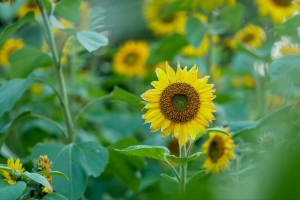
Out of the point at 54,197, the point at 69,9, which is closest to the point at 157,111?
the point at 54,197

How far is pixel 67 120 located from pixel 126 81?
1.36 metres

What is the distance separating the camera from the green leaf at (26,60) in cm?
151

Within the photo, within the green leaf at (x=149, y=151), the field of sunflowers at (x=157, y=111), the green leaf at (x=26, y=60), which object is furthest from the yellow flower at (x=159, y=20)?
the green leaf at (x=149, y=151)

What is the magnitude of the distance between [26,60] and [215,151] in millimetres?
571

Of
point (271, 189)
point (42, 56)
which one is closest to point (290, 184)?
point (271, 189)

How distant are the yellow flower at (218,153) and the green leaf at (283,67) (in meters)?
0.24

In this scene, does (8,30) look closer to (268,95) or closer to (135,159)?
(135,159)

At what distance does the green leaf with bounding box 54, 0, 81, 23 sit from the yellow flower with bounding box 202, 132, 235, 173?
450 mm

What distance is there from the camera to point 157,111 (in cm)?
107

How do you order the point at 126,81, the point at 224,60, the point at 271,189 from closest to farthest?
the point at 271,189
the point at 126,81
the point at 224,60

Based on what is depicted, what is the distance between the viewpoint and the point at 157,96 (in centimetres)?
107

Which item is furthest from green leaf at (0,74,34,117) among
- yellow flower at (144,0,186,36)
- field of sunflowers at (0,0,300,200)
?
yellow flower at (144,0,186,36)

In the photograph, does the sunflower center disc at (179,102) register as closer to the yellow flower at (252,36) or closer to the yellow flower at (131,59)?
the yellow flower at (252,36)

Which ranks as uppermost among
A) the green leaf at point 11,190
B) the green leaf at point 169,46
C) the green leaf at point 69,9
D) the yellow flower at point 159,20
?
the yellow flower at point 159,20
